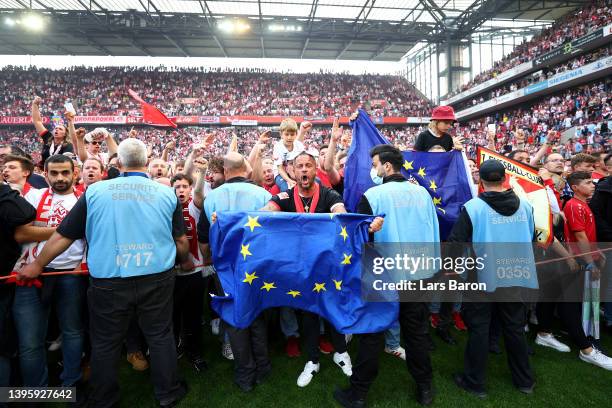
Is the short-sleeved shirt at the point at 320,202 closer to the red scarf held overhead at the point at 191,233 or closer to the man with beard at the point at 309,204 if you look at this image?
the man with beard at the point at 309,204

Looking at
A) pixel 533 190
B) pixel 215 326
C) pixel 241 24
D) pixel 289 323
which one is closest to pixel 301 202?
pixel 289 323

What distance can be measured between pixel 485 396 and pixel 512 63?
3254cm

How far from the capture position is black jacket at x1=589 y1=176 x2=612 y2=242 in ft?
12.8

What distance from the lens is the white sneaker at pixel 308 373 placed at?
324 centimetres

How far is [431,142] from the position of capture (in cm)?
454

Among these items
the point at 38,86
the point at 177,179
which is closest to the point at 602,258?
the point at 177,179

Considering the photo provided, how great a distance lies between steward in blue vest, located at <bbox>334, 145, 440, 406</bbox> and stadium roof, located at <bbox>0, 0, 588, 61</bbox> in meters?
26.3

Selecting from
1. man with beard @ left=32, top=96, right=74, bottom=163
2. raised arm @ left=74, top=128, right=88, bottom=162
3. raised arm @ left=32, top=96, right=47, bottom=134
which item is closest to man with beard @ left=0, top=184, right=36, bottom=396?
raised arm @ left=74, top=128, right=88, bottom=162

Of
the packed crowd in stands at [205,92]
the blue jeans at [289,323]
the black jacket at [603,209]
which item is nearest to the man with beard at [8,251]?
the blue jeans at [289,323]

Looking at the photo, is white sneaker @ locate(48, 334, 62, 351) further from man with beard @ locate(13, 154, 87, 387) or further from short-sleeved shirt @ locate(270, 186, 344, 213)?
short-sleeved shirt @ locate(270, 186, 344, 213)

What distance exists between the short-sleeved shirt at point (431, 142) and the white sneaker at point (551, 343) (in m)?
2.64

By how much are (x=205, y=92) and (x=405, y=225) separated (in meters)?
35.4

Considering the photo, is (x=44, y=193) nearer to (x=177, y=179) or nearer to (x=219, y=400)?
(x=177, y=179)

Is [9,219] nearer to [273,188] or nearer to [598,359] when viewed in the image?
[273,188]
